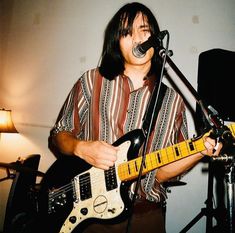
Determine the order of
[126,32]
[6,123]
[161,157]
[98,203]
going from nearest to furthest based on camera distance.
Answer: [161,157]
[98,203]
[126,32]
[6,123]

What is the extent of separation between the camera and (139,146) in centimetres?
136

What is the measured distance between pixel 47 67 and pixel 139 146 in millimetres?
2189

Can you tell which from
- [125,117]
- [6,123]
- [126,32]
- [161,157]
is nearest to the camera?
[161,157]

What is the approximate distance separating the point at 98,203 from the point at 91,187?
0.10m

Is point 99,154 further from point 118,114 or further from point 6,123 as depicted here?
point 6,123

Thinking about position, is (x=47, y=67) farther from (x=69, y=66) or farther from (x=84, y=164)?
(x=84, y=164)

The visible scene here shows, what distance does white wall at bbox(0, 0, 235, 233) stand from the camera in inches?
102

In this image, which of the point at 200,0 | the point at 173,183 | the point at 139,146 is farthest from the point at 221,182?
the point at 200,0

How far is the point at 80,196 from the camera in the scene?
1.45 meters

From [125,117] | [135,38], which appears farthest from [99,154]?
[135,38]

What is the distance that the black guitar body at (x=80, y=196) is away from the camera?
4.43 ft

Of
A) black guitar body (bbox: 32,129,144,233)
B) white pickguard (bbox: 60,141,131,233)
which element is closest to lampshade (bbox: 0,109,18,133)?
black guitar body (bbox: 32,129,144,233)

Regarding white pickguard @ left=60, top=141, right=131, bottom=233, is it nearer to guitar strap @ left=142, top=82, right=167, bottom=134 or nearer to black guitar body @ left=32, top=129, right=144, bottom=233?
black guitar body @ left=32, top=129, right=144, bottom=233

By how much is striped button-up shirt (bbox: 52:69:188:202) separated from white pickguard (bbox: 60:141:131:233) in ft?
0.59
